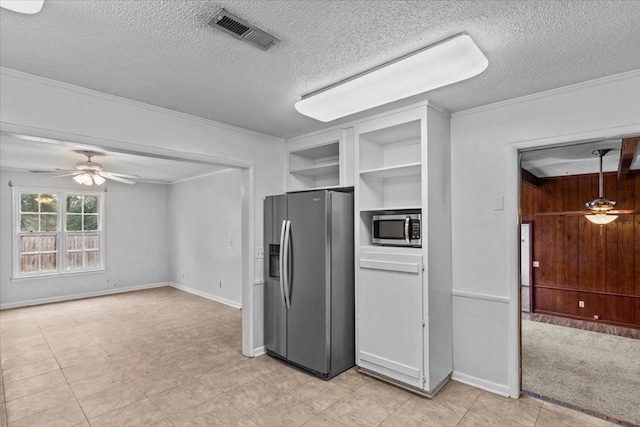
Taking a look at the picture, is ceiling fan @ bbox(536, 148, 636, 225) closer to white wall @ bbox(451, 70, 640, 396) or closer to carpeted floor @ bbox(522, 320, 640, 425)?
carpeted floor @ bbox(522, 320, 640, 425)

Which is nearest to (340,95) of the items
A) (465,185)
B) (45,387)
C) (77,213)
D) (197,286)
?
(465,185)

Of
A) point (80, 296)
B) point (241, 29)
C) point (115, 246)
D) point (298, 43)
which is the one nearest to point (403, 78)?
point (298, 43)

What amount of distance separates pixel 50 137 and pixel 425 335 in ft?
10.7

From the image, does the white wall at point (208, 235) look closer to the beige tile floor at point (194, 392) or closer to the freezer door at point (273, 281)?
the beige tile floor at point (194, 392)

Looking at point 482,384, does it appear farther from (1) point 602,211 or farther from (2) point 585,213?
(2) point 585,213

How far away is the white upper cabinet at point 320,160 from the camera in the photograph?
3.54 m

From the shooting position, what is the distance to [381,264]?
311cm

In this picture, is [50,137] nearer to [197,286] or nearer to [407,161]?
[407,161]

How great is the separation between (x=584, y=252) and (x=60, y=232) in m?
9.86

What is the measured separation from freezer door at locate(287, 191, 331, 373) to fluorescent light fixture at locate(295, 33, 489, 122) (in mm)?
926

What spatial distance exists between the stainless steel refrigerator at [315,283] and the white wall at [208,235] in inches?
105

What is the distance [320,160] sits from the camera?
4449mm

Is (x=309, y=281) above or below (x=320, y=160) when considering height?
below

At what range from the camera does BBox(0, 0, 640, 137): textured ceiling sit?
1640mm
